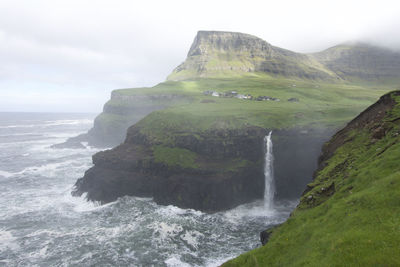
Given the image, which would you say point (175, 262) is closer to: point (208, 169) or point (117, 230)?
point (117, 230)

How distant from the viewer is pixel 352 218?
49.4ft

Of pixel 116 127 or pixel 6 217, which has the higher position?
pixel 116 127

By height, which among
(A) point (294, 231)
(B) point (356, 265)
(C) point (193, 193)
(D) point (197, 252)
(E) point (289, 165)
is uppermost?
A: (B) point (356, 265)

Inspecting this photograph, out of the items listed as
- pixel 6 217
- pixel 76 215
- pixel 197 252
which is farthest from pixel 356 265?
pixel 6 217

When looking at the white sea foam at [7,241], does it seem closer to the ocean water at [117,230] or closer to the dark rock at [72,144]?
the ocean water at [117,230]

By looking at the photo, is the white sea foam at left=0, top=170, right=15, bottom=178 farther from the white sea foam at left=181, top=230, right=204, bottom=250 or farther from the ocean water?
the white sea foam at left=181, top=230, right=204, bottom=250

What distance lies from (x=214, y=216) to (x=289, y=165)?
23.4 m

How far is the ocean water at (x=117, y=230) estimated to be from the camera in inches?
1334

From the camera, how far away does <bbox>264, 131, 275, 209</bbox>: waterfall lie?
50.5 meters

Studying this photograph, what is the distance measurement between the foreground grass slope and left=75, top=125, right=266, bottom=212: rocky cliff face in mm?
26284

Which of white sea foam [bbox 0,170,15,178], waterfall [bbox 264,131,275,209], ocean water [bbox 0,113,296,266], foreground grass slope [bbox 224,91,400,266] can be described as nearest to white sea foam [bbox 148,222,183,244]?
ocean water [bbox 0,113,296,266]

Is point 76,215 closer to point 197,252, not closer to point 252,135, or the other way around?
point 197,252

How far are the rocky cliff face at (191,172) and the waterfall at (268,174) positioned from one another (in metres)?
1.51

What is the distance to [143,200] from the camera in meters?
53.6
